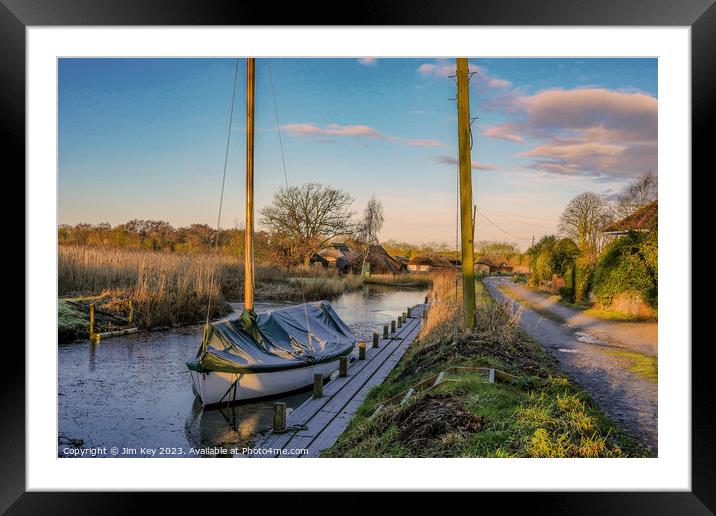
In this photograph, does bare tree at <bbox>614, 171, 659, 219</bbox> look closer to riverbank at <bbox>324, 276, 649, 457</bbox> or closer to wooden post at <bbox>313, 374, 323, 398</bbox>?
riverbank at <bbox>324, 276, 649, 457</bbox>

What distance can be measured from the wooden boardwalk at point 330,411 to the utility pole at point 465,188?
1.57 m

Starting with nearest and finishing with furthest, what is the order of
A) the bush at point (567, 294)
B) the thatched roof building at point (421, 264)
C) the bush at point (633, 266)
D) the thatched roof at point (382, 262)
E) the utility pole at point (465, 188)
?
the utility pole at point (465, 188) < the bush at point (633, 266) < the bush at point (567, 294) < the thatched roof building at point (421, 264) < the thatched roof at point (382, 262)

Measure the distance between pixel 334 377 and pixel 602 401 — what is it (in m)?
3.38

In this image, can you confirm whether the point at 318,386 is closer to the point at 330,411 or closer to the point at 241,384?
the point at 330,411

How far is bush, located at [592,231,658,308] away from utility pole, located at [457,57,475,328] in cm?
232

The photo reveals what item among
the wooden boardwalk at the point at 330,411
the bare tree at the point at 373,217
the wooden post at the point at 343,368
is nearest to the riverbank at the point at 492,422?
the wooden boardwalk at the point at 330,411

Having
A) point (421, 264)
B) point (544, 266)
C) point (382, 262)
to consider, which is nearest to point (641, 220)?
point (544, 266)

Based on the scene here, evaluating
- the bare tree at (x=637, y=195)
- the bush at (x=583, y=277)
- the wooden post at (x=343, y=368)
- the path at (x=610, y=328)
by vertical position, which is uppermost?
the bare tree at (x=637, y=195)

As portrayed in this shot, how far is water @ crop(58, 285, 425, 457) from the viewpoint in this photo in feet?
14.7

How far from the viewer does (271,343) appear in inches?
Answer: 217

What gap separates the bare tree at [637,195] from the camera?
5.04 m

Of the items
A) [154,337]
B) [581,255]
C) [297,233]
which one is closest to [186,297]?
[154,337]

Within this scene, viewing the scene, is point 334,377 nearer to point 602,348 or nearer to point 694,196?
point 602,348
